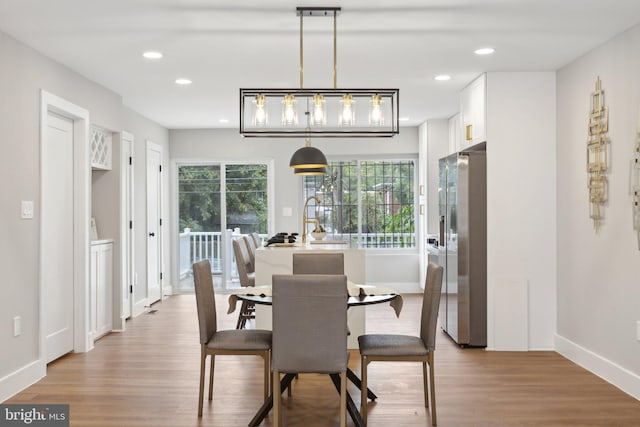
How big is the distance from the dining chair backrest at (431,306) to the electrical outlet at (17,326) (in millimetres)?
2791

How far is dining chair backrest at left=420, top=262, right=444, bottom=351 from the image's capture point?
3.51m

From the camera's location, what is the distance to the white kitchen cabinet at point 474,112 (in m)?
5.52

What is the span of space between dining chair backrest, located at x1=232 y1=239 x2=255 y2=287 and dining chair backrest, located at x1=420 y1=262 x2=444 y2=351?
2567 millimetres

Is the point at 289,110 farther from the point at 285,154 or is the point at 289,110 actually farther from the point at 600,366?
the point at 285,154

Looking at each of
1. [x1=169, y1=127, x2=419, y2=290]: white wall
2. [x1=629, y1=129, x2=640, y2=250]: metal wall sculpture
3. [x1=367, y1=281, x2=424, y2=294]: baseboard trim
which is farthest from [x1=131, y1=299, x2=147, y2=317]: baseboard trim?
[x1=629, y1=129, x2=640, y2=250]: metal wall sculpture

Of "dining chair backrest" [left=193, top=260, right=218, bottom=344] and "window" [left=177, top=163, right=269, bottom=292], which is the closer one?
"dining chair backrest" [left=193, top=260, right=218, bottom=344]

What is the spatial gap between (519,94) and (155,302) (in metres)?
5.43

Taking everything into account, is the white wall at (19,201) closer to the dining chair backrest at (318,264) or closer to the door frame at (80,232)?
the door frame at (80,232)

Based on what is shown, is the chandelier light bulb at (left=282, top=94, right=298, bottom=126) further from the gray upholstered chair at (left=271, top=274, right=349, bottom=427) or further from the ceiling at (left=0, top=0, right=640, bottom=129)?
the gray upholstered chair at (left=271, top=274, right=349, bottom=427)

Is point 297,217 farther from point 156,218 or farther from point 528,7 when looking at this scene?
point 528,7

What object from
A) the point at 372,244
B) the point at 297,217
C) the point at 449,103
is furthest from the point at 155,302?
the point at 449,103
